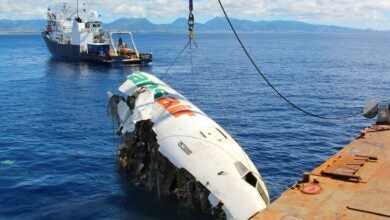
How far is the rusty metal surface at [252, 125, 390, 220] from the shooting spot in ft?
62.5

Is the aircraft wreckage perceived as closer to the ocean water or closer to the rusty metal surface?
the ocean water

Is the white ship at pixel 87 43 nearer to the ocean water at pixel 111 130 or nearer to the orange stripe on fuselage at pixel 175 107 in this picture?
the ocean water at pixel 111 130

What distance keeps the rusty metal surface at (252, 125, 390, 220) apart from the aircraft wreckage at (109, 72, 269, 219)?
4.37 m

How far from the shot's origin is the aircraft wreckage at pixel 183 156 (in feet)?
86.7

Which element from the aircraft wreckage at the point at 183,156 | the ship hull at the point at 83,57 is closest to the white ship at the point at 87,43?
the ship hull at the point at 83,57

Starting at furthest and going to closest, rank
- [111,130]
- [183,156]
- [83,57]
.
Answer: [83,57] → [111,130] → [183,156]

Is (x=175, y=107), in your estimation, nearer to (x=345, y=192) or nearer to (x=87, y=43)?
(x=345, y=192)

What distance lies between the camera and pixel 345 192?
21500 mm

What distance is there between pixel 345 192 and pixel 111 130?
132 feet

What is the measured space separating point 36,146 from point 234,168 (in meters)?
29.8

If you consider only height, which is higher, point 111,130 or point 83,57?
point 83,57

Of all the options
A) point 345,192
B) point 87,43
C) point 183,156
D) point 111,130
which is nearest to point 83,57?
point 87,43

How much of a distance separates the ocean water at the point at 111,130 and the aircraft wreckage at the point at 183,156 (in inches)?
65.3

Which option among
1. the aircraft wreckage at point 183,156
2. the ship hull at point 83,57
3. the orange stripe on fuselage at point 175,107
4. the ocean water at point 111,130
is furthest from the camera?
the ship hull at point 83,57
